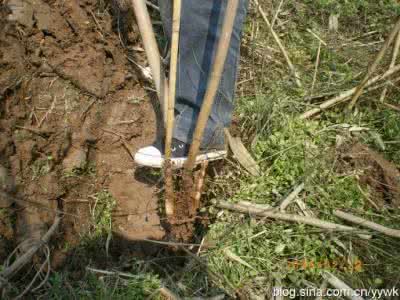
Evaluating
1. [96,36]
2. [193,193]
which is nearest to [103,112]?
[96,36]

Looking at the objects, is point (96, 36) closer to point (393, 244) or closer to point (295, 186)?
point (295, 186)

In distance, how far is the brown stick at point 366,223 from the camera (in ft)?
5.58

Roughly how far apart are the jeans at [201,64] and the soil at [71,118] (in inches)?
20.4

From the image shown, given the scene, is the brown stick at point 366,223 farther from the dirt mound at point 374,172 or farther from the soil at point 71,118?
the soil at point 71,118

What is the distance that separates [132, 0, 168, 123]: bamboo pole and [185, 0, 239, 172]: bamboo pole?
0.28 meters

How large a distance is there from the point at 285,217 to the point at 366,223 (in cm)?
38

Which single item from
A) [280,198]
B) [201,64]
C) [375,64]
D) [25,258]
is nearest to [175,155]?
[201,64]

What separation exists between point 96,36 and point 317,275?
194 cm

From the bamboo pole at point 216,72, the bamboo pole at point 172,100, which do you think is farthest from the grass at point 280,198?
the bamboo pole at point 216,72

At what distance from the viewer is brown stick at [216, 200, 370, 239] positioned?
1.74 meters

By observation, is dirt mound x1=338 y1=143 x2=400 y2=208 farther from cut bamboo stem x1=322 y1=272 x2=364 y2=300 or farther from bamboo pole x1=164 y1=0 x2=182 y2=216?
bamboo pole x1=164 y1=0 x2=182 y2=216

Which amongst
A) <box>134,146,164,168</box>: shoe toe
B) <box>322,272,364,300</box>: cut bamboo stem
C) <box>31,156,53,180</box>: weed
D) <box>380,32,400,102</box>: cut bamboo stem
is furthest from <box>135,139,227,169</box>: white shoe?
<box>380,32,400,102</box>: cut bamboo stem

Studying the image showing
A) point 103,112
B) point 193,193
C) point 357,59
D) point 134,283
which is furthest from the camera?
point 357,59

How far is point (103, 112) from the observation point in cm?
228
